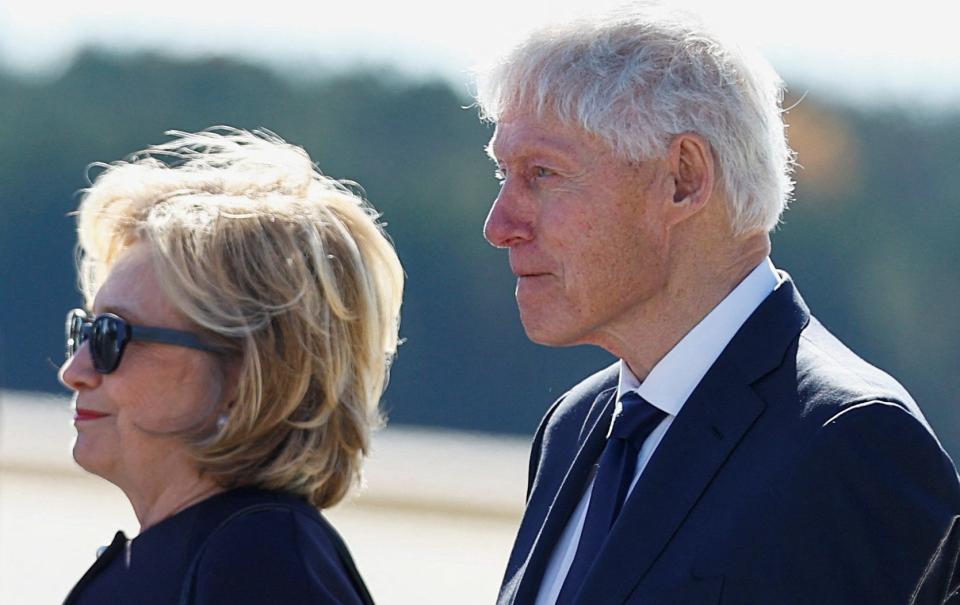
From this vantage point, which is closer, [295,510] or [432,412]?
[295,510]

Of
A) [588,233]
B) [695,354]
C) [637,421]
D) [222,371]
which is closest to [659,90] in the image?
[588,233]

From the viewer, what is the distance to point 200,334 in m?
2.85

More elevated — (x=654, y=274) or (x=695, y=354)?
(x=654, y=274)

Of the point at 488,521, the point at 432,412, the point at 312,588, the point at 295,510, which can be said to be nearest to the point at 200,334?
the point at 295,510

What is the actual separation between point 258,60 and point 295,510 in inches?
1306

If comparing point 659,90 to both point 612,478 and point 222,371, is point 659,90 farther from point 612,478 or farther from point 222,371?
point 222,371

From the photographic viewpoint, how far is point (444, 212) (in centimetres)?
3097

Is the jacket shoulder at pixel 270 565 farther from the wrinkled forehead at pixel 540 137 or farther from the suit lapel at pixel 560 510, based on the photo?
the wrinkled forehead at pixel 540 137

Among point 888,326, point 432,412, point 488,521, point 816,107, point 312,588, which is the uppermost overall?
point 312,588

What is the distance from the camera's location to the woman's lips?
290cm

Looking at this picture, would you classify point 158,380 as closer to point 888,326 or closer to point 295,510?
point 295,510

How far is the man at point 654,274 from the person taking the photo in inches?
98.7

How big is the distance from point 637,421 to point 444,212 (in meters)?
28.3

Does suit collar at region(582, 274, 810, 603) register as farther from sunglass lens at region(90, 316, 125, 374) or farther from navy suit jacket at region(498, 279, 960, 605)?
sunglass lens at region(90, 316, 125, 374)
